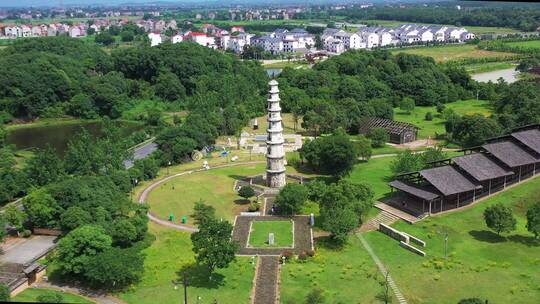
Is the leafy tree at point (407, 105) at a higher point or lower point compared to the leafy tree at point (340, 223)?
higher

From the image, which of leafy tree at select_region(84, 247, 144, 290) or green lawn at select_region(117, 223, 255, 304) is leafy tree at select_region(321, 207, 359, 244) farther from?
leafy tree at select_region(84, 247, 144, 290)

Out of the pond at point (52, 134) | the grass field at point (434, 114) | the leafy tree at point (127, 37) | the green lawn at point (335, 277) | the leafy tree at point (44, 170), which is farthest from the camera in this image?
the leafy tree at point (127, 37)

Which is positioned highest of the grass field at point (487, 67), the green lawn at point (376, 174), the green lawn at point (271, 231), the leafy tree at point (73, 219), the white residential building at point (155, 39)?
the white residential building at point (155, 39)

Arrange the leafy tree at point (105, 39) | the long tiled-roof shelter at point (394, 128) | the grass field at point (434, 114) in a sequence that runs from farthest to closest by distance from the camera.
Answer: the leafy tree at point (105, 39), the grass field at point (434, 114), the long tiled-roof shelter at point (394, 128)

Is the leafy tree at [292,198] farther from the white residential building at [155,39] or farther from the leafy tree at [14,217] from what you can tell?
the white residential building at [155,39]

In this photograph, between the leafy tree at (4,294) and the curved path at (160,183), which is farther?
the curved path at (160,183)

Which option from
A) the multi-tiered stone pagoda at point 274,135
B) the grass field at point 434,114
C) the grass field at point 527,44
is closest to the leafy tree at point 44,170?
the multi-tiered stone pagoda at point 274,135

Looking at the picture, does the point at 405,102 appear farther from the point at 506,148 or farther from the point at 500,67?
the point at 500,67
